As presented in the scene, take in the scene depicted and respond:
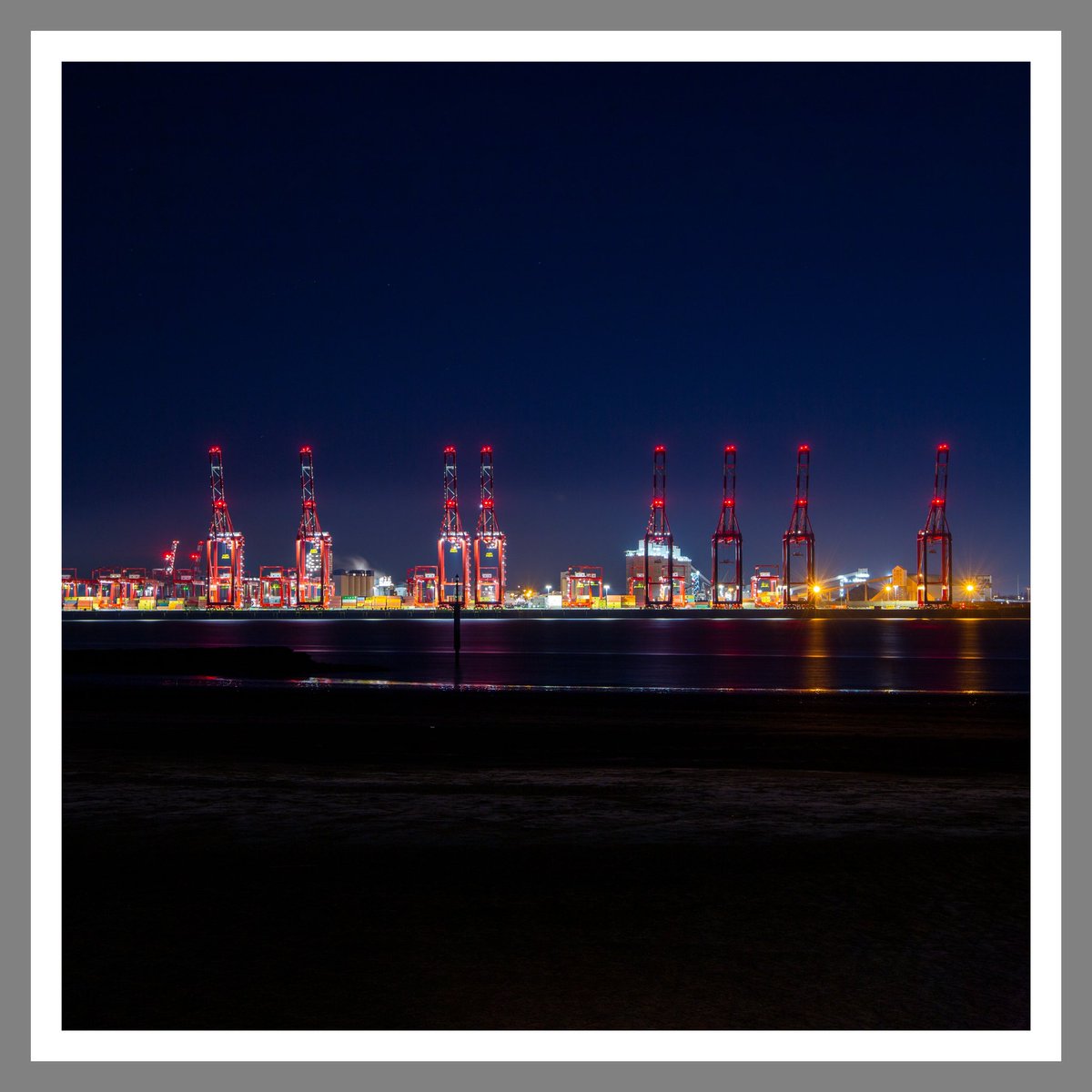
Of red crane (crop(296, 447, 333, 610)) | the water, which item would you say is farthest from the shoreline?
the water

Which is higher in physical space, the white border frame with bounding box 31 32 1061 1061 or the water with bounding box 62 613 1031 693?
the white border frame with bounding box 31 32 1061 1061

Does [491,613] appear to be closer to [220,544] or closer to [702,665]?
[220,544]

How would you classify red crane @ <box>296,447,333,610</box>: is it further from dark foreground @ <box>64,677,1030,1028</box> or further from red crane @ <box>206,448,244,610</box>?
dark foreground @ <box>64,677,1030,1028</box>

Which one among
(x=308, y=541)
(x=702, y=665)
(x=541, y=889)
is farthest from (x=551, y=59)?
(x=308, y=541)

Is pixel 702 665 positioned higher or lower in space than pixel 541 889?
lower

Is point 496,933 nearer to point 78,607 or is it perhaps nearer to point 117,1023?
point 117,1023

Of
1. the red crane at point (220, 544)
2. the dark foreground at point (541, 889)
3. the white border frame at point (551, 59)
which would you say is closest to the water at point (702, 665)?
the dark foreground at point (541, 889)

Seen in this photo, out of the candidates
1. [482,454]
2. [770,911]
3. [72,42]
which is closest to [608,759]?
[770,911]

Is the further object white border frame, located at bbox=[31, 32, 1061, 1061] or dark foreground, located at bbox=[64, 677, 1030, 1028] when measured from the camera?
white border frame, located at bbox=[31, 32, 1061, 1061]
